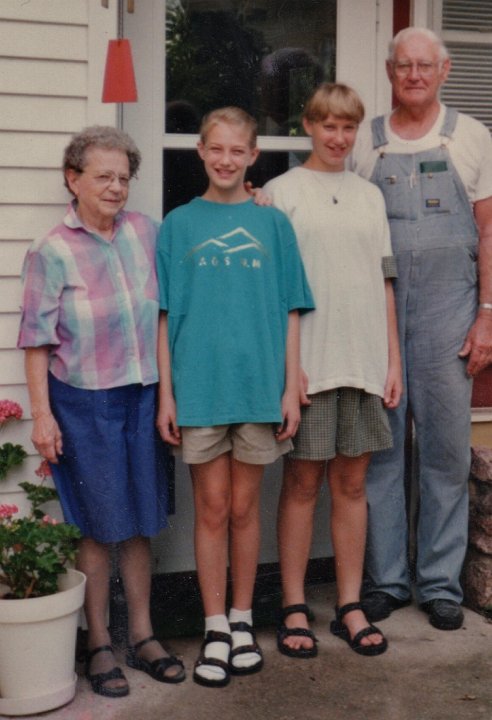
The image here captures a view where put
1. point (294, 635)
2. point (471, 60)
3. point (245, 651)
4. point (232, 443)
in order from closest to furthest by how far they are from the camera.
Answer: point (232, 443) → point (245, 651) → point (294, 635) → point (471, 60)

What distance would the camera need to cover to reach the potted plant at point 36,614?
297cm

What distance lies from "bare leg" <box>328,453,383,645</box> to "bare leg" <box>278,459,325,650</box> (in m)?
0.07

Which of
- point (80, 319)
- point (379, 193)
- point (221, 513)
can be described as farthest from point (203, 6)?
point (221, 513)

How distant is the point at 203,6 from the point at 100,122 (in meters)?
0.76

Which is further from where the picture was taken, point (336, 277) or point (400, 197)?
point (400, 197)

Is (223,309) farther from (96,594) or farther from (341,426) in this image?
(96,594)

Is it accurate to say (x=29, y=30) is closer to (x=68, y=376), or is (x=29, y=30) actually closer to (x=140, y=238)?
(x=140, y=238)

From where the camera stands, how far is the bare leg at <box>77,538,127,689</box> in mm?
3242

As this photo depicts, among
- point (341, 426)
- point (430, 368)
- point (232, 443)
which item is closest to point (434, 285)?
point (430, 368)

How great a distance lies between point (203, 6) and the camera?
3812 millimetres

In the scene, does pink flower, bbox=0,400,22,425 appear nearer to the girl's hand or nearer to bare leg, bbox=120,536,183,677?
bare leg, bbox=120,536,183,677

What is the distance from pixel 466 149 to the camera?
356cm

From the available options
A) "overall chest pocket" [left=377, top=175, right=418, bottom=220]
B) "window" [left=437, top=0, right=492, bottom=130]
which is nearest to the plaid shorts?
"overall chest pocket" [left=377, top=175, right=418, bottom=220]

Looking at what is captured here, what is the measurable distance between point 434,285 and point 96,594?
1516 mm
